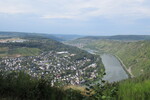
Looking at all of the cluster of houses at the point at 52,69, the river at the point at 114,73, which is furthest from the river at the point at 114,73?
the cluster of houses at the point at 52,69

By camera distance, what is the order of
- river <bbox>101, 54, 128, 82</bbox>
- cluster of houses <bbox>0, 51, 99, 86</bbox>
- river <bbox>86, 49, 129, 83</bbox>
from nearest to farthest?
cluster of houses <bbox>0, 51, 99, 86</bbox> → river <bbox>86, 49, 129, 83</bbox> → river <bbox>101, 54, 128, 82</bbox>

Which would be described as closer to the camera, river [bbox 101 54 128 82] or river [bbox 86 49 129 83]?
river [bbox 86 49 129 83]

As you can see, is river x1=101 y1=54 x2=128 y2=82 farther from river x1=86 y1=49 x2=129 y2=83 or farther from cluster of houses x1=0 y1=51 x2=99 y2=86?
cluster of houses x1=0 y1=51 x2=99 y2=86

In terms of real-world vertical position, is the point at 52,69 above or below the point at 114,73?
above

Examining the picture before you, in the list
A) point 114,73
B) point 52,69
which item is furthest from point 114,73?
point 52,69

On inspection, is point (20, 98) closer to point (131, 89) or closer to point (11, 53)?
point (131, 89)

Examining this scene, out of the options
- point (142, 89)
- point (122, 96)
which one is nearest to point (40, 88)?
point (122, 96)

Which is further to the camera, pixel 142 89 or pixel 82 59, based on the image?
pixel 82 59

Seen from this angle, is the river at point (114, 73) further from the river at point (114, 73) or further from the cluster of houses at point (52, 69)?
the cluster of houses at point (52, 69)

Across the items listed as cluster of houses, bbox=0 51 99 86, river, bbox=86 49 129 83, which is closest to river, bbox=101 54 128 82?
river, bbox=86 49 129 83

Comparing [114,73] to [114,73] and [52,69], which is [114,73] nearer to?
[114,73]

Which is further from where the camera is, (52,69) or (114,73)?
(114,73)
